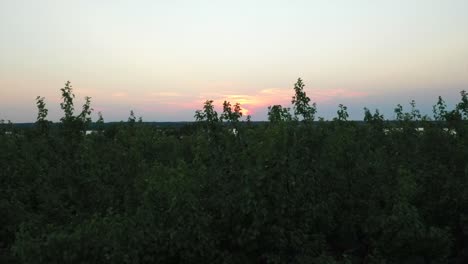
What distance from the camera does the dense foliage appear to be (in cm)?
639

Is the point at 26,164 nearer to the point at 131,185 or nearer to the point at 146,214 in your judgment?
the point at 131,185

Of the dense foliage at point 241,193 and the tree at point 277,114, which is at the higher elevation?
the tree at point 277,114

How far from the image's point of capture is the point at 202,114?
7.68 m

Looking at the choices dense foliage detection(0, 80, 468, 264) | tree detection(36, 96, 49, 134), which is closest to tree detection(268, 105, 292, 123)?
dense foliage detection(0, 80, 468, 264)

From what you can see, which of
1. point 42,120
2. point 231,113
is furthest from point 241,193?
point 42,120

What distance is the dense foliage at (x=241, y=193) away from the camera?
6.39m

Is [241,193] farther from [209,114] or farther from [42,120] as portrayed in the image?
[42,120]

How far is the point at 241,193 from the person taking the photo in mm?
→ 6445

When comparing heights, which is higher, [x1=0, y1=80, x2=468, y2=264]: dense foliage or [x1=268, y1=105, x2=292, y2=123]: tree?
[x1=268, y1=105, x2=292, y2=123]: tree

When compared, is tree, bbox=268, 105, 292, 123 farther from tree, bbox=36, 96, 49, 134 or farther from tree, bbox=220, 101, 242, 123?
tree, bbox=36, 96, 49, 134

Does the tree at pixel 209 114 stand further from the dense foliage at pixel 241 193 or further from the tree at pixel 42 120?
the tree at pixel 42 120

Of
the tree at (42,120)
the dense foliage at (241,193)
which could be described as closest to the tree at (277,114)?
the dense foliage at (241,193)

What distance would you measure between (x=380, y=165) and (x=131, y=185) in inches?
213

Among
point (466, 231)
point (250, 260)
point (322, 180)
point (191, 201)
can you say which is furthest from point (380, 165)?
point (191, 201)
